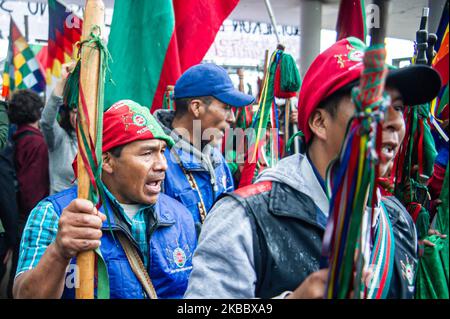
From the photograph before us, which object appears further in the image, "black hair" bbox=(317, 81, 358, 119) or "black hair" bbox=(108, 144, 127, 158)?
"black hair" bbox=(108, 144, 127, 158)

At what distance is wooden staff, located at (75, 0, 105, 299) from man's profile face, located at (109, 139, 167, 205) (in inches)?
34.0

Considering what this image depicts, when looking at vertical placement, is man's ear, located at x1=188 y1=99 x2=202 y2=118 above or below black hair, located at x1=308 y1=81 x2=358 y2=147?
below

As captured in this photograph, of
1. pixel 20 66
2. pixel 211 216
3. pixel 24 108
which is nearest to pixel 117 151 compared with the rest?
pixel 211 216

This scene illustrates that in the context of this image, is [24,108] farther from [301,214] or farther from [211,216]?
[301,214]

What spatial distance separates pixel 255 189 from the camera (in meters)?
1.63

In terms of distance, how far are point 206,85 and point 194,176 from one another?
703 millimetres

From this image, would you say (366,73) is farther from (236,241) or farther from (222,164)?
(222,164)

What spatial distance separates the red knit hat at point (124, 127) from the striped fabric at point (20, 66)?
3.26 m

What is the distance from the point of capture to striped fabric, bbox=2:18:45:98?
546 cm

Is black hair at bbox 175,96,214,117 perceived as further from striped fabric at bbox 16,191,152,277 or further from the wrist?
the wrist

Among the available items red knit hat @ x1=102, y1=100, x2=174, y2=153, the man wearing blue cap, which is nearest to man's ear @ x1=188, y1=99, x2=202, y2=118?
the man wearing blue cap

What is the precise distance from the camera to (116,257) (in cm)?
214

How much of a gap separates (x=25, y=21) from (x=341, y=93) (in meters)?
7.66

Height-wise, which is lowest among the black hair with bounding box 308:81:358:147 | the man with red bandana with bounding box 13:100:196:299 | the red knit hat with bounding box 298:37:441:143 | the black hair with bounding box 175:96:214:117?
the man with red bandana with bounding box 13:100:196:299
